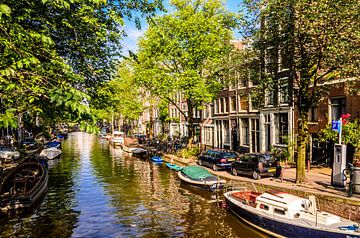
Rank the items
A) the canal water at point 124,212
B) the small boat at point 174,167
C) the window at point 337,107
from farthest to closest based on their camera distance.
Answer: the small boat at point 174,167 → the window at point 337,107 → the canal water at point 124,212

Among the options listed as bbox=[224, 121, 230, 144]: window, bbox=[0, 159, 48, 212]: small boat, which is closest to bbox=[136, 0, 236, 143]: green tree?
bbox=[224, 121, 230, 144]: window

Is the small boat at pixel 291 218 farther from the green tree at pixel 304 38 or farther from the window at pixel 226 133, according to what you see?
the window at pixel 226 133

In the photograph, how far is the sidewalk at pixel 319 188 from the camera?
1575cm

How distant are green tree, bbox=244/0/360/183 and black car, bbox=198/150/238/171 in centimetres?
916

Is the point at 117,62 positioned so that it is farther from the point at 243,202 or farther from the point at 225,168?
the point at 225,168

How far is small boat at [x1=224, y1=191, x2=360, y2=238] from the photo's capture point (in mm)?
12875

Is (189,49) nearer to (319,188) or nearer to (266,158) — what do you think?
(266,158)

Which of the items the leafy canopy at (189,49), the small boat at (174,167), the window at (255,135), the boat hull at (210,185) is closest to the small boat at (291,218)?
the boat hull at (210,185)

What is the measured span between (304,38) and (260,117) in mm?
18268

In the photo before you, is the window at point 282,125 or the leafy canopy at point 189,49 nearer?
the window at point 282,125

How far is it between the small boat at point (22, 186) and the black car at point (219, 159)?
50.4 ft

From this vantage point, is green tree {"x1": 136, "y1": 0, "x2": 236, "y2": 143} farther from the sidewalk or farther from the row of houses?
the sidewalk

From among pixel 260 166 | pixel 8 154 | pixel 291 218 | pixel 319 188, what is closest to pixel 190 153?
pixel 260 166

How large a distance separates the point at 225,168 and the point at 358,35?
54.6 ft
